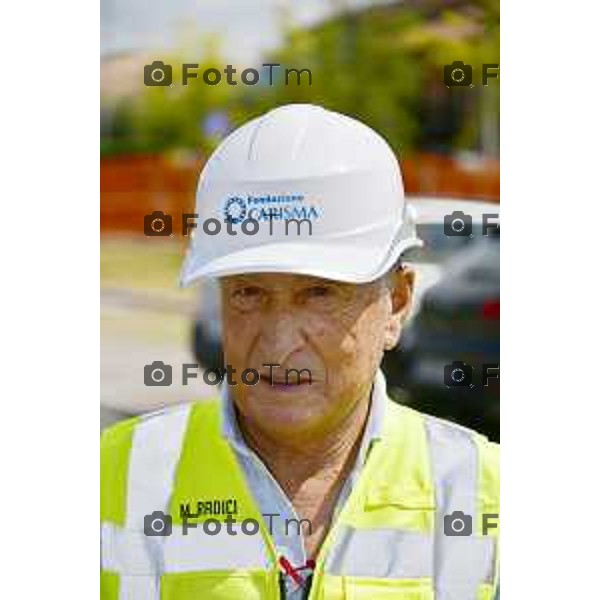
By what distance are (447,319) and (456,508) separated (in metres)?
0.29

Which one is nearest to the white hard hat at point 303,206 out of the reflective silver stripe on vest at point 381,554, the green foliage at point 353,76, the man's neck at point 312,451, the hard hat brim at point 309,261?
the hard hat brim at point 309,261

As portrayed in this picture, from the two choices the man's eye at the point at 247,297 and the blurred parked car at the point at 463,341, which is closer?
the man's eye at the point at 247,297

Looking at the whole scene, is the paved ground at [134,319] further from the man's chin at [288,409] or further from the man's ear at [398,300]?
the man's ear at [398,300]

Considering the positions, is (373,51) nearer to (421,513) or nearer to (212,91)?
(212,91)

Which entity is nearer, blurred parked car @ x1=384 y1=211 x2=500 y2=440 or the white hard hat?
the white hard hat

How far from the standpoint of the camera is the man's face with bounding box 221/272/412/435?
5.87 feet

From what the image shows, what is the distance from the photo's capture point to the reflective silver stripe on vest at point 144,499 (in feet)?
6.11

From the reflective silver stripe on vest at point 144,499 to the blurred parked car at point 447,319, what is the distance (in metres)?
0.14

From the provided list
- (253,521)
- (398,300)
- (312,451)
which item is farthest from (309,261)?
(253,521)

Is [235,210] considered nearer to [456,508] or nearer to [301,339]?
[301,339]

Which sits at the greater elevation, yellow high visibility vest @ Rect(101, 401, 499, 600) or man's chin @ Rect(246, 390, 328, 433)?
man's chin @ Rect(246, 390, 328, 433)

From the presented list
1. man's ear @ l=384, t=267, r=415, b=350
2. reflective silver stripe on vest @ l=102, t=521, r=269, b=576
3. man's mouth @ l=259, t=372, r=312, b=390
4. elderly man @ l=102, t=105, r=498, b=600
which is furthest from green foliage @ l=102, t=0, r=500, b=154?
reflective silver stripe on vest @ l=102, t=521, r=269, b=576

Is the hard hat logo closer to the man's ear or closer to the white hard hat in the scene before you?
the white hard hat

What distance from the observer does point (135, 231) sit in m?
1.95
